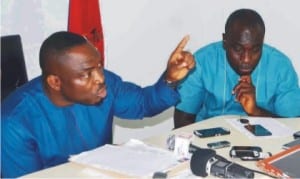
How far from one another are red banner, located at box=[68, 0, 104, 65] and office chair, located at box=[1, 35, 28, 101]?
2.04 ft

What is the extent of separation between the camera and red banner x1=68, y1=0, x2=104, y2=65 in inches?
110

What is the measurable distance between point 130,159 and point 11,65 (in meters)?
0.76

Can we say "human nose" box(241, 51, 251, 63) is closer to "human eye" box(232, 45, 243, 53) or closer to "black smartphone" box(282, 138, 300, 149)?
"human eye" box(232, 45, 243, 53)

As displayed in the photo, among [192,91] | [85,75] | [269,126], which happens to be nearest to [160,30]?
[192,91]

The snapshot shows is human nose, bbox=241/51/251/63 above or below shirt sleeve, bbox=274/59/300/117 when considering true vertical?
above

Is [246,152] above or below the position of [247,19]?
below

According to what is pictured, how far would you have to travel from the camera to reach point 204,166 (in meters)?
1.59

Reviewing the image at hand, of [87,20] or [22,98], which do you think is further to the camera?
[87,20]

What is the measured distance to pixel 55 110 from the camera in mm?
1882

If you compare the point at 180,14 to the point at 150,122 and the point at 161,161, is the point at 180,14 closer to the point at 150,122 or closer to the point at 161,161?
the point at 150,122


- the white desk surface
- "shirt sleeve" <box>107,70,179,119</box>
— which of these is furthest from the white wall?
the white desk surface

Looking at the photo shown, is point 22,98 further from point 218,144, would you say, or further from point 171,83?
point 218,144

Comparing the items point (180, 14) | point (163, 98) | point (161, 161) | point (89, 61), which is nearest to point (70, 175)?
point (161, 161)

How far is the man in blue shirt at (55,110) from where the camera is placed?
1.79 m
